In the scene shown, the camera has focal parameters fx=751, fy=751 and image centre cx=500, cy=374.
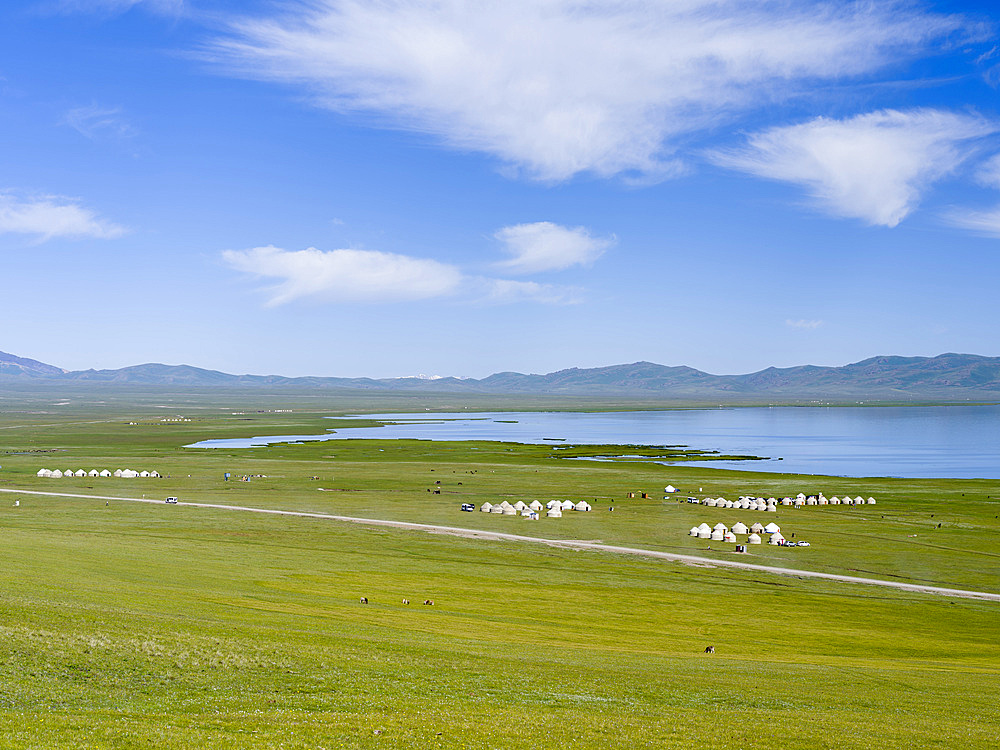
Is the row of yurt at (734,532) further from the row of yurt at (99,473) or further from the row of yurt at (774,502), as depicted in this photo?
the row of yurt at (99,473)

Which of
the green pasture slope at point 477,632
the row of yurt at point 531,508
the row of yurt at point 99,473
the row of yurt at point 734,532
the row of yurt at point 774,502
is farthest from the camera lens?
A: the row of yurt at point 99,473

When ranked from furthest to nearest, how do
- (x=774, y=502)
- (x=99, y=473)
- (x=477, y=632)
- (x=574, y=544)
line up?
(x=99, y=473) < (x=774, y=502) < (x=574, y=544) < (x=477, y=632)

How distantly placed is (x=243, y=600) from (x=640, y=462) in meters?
133

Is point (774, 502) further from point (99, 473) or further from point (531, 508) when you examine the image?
point (99, 473)

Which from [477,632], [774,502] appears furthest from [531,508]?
[477,632]

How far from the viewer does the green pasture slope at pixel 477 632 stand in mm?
24266

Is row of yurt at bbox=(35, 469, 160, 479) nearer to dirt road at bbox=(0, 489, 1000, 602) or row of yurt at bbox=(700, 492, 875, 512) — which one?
dirt road at bbox=(0, 489, 1000, 602)

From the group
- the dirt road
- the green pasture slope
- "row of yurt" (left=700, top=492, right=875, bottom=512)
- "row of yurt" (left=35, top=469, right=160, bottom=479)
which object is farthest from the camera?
"row of yurt" (left=35, top=469, right=160, bottom=479)

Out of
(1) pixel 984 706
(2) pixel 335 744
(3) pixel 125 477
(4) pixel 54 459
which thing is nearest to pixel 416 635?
(2) pixel 335 744

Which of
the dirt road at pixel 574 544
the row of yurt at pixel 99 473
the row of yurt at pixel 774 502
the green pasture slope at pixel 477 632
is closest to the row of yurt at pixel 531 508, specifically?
the green pasture slope at pixel 477 632

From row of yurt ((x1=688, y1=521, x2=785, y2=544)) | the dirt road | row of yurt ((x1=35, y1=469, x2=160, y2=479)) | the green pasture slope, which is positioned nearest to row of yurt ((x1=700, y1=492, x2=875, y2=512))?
the green pasture slope

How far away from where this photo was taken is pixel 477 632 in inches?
1702

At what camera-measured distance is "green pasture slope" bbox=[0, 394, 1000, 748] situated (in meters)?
24.3

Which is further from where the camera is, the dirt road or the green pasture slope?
the dirt road
